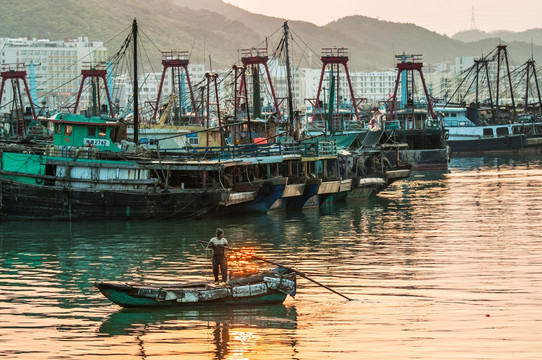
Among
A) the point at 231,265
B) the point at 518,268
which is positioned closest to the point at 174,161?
the point at 231,265

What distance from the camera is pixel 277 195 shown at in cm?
4538

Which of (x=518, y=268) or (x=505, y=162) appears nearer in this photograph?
(x=518, y=268)

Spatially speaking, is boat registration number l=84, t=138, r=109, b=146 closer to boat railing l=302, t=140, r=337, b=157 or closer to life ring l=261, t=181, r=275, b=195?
life ring l=261, t=181, r=275, b=195

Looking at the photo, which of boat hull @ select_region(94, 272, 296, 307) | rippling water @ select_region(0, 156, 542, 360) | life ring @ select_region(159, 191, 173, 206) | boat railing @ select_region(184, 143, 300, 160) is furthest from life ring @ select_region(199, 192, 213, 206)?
boat hull @ select_region(94, 272, 296, 307)

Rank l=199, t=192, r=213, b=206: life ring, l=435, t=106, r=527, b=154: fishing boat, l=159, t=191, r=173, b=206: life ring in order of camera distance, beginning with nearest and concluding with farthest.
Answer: l=159, t=191, r=173, b=206: life ring → l=199, t=192, r=213, b=206: life ring → l=435, t=106, r=527, b=154: fishing boat

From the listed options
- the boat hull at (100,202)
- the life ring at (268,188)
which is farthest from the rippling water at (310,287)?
the life ring at (268,188)

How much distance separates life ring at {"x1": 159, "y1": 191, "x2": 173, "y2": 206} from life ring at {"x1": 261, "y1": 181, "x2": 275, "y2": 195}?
4903 millimetres

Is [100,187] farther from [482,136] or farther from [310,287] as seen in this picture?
[482,136]

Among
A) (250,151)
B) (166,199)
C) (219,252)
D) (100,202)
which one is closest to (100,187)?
(100,202)

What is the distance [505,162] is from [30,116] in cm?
4715

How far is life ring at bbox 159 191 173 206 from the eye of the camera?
4222cm

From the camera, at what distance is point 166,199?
42.3 m

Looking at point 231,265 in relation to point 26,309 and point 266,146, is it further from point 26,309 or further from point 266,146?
point 266,146

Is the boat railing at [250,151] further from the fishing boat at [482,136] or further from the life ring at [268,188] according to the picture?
the fishing boat at [482,136]
